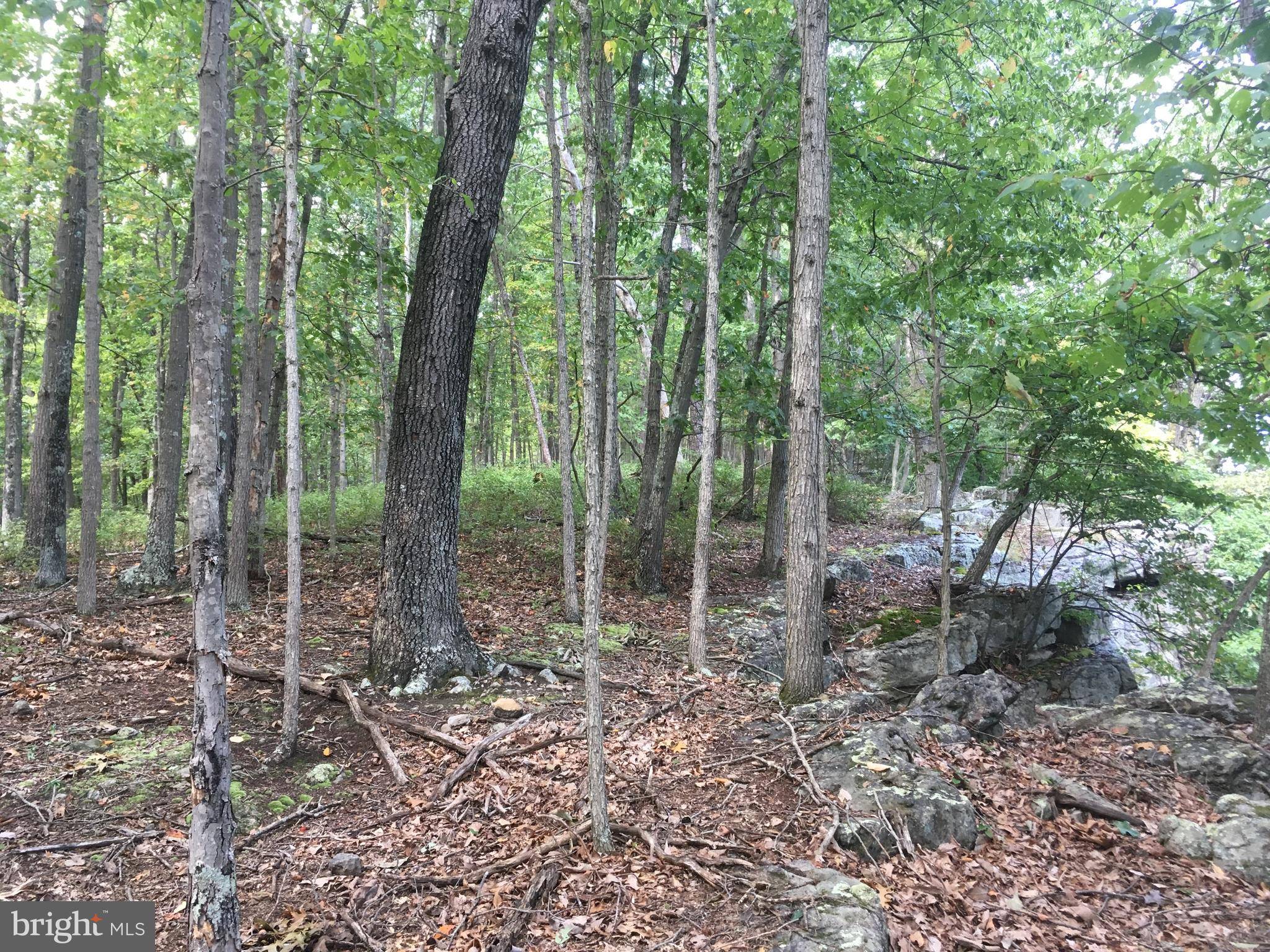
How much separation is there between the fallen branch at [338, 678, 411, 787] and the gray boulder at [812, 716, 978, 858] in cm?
289

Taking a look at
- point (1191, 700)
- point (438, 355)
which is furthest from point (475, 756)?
point (1191, 700)

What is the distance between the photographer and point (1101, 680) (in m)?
8.12

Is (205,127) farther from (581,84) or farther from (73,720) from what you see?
(73,720)

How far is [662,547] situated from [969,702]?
5.26 meters

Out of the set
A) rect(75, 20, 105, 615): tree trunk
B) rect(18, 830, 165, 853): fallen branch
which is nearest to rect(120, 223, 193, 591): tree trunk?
rect(75, 20, 105, 615): tree trunk

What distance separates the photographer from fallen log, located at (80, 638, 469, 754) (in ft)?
16.7

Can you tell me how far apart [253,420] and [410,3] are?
16.1ft

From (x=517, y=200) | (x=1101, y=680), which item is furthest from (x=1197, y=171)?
(x=517, y=200)

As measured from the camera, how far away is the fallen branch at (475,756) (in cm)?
446

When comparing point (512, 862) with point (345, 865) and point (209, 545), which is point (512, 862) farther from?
point (209, 545)

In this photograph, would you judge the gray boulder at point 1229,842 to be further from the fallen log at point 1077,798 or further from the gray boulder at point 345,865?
the gray boulder at point 345,865

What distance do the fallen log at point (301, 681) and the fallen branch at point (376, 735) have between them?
3.0 inches

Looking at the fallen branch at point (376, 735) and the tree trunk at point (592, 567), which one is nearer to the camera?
the tree trunk at point (592, 567)

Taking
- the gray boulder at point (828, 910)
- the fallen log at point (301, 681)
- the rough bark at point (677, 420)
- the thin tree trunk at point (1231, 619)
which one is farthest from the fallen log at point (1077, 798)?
the rough bark at point (677, 420)
